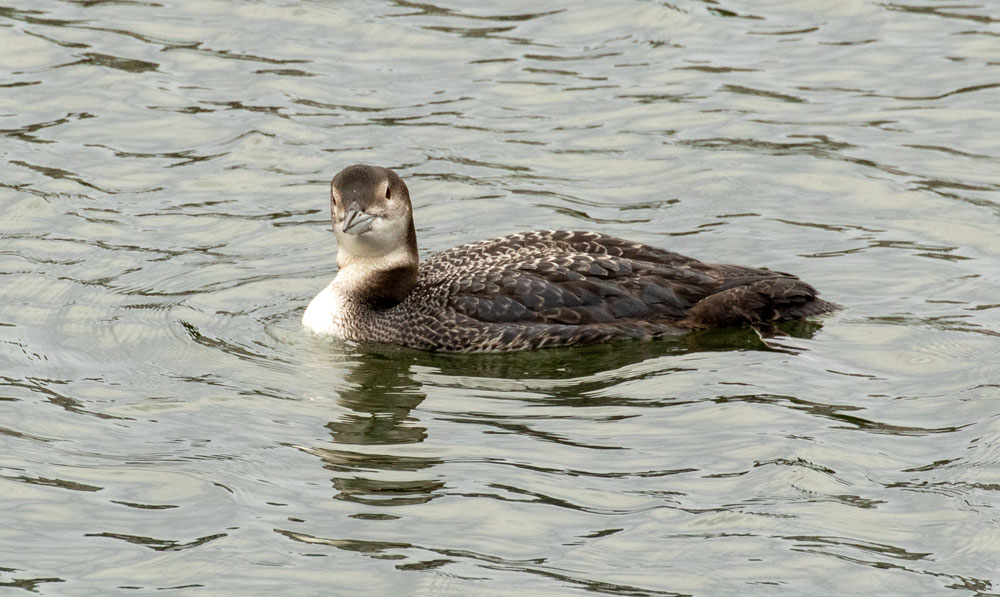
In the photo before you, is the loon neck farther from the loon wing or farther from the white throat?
the loon wing

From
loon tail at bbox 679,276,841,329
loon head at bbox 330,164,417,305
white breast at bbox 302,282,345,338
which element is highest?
loon head at bbox 330,164,417,305

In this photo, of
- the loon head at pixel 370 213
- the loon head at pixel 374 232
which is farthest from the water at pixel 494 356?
the loon head at pixel 370 213

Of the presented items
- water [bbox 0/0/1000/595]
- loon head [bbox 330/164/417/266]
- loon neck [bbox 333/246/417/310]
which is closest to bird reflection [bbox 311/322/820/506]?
water [bbox 0/0/1000/595]

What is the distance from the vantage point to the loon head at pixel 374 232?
11.4 meters

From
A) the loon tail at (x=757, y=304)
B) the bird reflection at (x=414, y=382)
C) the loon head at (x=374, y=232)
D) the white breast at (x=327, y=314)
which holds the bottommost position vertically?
the bird reflection at (x=414, y=382)

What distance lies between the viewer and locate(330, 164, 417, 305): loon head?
37.2 feet

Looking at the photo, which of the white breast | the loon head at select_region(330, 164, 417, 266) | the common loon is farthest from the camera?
the white breast

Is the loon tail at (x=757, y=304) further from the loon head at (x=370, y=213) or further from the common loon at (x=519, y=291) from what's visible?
the loon head at (x=370, y=213)

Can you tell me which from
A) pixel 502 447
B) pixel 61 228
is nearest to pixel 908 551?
pixel 502 447

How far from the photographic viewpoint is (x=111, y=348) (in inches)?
457

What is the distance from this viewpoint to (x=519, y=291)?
456 inches

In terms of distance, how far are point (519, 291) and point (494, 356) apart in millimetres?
503

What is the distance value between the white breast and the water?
0.15m

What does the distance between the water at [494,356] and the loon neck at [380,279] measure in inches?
17.2
